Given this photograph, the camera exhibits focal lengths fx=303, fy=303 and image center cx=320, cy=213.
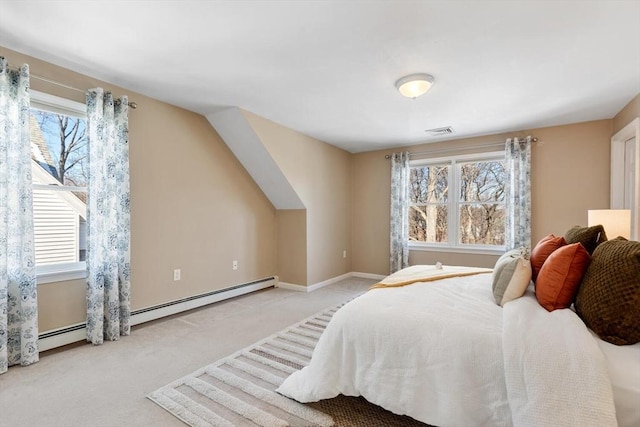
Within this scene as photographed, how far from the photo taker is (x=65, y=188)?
8.74 ft

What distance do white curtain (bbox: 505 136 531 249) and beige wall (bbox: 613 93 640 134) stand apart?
86 cm

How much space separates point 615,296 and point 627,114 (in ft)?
10.5

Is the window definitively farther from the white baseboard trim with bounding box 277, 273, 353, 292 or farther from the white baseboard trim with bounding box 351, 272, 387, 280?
the white baseboard trim with bounding box 277, 273, 353, 292

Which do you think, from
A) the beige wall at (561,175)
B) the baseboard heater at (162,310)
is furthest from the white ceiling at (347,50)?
the baseboard heater at (162,310)

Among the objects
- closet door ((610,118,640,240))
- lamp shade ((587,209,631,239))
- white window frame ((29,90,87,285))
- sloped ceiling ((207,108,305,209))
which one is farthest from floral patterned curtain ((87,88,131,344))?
closet door ((610,118,640,240))

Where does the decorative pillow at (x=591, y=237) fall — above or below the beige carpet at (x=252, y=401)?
above

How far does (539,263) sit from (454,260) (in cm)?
286

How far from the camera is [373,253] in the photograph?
17.7 feet

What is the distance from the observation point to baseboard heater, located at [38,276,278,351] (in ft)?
8.18

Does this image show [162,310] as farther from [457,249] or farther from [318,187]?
[457,249]

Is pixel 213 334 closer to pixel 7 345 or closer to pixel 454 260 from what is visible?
pixel 7 345

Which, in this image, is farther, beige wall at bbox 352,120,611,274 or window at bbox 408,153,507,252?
window at bbox 408,153,507,252

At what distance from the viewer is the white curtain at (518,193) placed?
13.4 feet

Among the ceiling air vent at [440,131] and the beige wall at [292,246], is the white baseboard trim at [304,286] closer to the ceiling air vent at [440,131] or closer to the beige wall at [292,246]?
the beige wall at [292,246]
